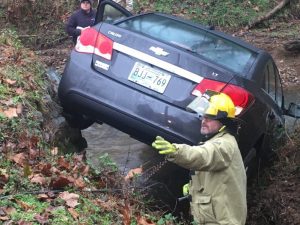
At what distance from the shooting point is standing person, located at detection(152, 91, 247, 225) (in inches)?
152

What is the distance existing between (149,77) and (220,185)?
4.60 feet

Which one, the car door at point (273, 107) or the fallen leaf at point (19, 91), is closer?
the fallen leaf at point (19, 91)

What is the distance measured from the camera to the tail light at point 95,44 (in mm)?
5191

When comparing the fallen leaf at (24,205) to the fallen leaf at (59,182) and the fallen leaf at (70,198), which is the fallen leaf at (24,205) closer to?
the fallen leaf at (70,198)

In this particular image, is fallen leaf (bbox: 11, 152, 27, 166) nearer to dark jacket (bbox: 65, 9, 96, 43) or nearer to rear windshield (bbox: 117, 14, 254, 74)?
rear windshield (bbox: 117, 14, 254, 74)

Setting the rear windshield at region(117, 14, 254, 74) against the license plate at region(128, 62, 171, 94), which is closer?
the license plate at region(128, 62, 171, 94)

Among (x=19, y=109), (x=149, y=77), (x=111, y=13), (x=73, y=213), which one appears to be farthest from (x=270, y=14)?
(x=73, y=213)

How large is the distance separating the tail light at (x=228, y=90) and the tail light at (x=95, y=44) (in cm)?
94

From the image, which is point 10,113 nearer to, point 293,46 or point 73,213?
point 73,213

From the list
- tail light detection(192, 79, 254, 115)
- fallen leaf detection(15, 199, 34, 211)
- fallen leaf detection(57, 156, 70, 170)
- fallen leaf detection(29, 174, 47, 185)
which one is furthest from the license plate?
fallen leaf detection(15, 199, 34, 211)

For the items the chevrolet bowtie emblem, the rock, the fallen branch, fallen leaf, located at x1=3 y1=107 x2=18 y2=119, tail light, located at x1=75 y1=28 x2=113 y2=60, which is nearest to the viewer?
fallen leaf, located at x1=3 y1=107 x2=18 y2=119

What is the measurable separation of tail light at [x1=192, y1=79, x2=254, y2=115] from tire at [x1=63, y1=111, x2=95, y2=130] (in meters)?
1.29

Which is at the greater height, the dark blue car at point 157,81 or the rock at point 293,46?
the dark blue car at point 157,81

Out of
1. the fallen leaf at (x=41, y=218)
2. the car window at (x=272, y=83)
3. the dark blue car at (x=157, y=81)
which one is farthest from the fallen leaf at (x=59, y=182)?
the car window at (x=272, y=83)
